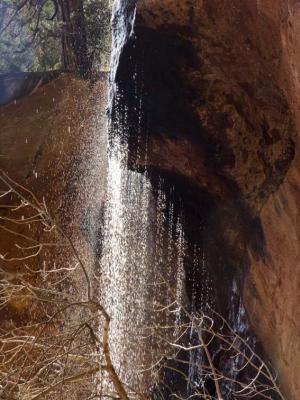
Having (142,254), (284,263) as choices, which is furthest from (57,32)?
(284,263)

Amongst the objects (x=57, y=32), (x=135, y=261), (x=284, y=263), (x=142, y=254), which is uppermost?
(x=284, y=263)

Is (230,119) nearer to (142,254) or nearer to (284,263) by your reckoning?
(284,263)

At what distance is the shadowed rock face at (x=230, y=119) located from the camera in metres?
3.71

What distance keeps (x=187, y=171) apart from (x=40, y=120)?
427 centimetres

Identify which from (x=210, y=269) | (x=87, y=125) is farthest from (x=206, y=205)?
(x=87, y=125)

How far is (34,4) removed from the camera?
8344mm

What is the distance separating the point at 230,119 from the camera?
4.21 m

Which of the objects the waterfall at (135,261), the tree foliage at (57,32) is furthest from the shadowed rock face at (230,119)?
the tree foliage at (57,32)

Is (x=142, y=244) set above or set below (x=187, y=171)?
below

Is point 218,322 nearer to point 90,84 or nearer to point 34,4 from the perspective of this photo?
point 90,84

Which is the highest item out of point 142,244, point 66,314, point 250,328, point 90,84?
point 250,328

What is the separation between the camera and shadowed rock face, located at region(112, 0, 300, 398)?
3709mm

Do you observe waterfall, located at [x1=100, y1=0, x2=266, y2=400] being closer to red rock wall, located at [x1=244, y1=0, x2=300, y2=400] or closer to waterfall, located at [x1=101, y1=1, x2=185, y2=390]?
waterfall, located at [x1=101, y1=1, x2=185, y2=390]

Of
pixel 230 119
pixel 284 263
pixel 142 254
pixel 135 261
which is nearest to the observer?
pixel 284 263
